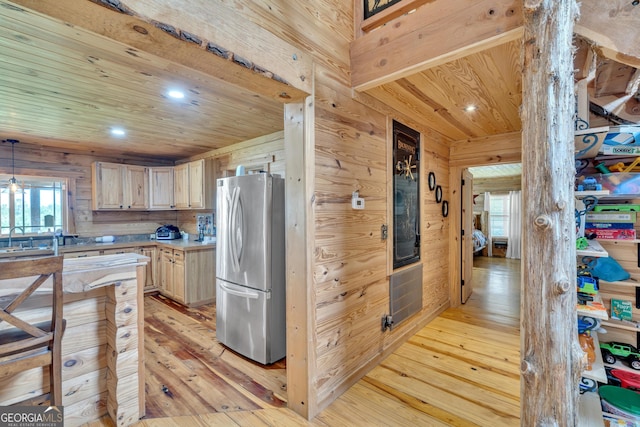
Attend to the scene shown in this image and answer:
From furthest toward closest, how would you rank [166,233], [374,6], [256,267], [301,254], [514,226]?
[514,226], [166,233], [256,267], [374,6], [301,254]

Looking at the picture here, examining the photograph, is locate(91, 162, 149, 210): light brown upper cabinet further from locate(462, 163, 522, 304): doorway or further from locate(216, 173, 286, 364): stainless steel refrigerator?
locate(462, 163, 522, 304): doorway

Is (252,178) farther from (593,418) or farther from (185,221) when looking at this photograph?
(185,221)

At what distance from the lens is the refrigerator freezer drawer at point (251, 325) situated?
2.50 meters

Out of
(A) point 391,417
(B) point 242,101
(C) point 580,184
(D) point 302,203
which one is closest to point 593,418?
(A) point 391,417

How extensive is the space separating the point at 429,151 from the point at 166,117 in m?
3.12

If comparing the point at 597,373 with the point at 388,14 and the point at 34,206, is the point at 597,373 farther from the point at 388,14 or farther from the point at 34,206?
the point at 34,206

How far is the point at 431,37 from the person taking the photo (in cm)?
171

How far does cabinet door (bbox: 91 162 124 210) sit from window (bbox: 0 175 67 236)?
0.42 meters

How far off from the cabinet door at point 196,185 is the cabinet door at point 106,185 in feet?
4.05

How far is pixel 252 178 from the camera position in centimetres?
257

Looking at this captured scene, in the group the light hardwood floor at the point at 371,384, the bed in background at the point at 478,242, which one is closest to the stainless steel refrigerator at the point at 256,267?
the light hardwood floor at the point at 371,384

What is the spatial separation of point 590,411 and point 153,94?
12.6ft

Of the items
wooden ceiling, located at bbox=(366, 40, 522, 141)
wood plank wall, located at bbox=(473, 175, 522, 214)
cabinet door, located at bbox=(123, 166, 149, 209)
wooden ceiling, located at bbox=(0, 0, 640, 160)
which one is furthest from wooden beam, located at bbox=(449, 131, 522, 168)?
wood plank wall, located at bbox=(473, 175, 522, 214)

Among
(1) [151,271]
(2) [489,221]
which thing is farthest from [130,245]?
(2) [489,221]
